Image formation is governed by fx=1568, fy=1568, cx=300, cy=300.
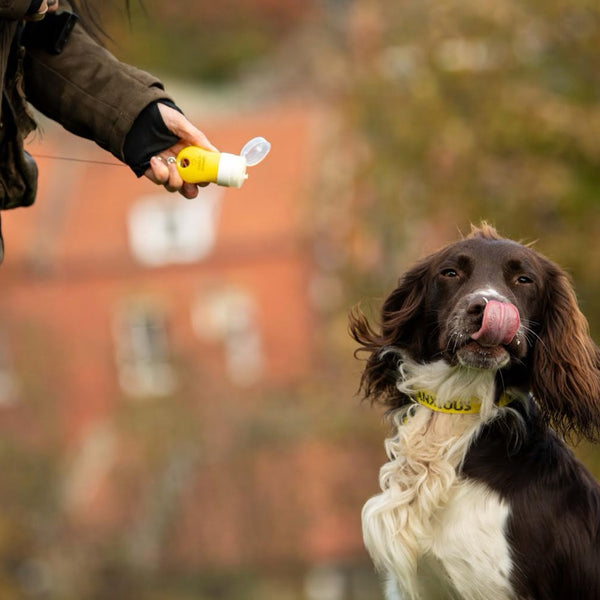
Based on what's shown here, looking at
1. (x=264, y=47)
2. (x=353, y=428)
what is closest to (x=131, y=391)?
(x=353, y=428)

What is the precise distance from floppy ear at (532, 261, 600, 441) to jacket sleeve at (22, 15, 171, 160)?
5.31 ft

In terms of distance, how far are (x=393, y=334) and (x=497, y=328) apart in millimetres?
648

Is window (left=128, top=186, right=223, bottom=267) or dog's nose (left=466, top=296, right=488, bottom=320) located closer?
dog's nose (left=466, top=296, right=488, bottom=320)

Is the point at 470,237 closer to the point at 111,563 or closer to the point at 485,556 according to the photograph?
the point at 485,556

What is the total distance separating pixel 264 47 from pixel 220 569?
4163 cm

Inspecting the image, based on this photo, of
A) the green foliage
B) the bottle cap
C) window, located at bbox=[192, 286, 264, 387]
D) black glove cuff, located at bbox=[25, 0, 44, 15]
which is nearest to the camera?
black glove cuff, located at bbox=[25, 0, 44, 15]

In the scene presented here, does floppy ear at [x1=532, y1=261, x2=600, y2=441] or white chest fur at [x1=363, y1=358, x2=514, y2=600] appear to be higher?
floppy ear at [x1=532, y1=261, x2=600, y2=441]

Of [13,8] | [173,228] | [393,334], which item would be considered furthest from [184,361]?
[13,8]

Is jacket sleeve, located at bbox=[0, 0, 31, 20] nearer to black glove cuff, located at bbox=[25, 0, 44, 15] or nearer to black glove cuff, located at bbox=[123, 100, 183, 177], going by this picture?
→ black glove cuff, located at bbox=[25, 0, 44, 15]

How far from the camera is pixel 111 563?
36.2m

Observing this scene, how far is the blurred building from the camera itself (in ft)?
116

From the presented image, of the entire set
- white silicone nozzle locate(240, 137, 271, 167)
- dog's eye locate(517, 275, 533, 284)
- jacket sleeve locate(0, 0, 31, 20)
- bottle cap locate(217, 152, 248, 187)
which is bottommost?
dog's eye locate(517, 275, 533, 284)

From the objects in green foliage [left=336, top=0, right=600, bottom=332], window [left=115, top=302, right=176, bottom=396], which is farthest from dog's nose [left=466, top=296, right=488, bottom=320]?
window [left=115, top=302, right=176, bottom=396]

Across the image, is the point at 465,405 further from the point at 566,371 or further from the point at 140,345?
the point at 140,345
